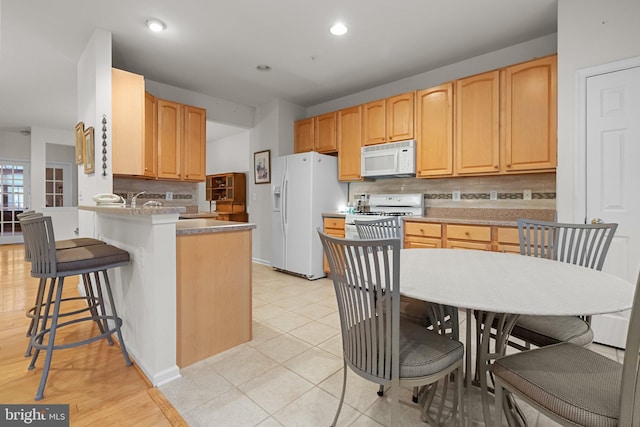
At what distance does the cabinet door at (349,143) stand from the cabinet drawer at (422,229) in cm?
107

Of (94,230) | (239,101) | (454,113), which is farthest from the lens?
(239,101)

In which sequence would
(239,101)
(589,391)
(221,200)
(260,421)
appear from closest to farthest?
(589,391) < (260,421) < (239,101) < (221,200)

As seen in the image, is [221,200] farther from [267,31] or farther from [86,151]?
[267,31]

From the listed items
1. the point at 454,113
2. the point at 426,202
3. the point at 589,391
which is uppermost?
the point at 454,113

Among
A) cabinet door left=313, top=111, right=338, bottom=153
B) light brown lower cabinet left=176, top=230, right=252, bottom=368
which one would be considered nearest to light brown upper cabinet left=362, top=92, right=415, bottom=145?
cabinet door left=313, top=111, right=338, bottom=153

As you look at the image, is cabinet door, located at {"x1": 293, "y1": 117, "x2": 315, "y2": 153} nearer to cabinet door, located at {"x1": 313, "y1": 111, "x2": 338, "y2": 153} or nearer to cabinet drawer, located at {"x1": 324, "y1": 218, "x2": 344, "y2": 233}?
cabinet door, located at {"x1": 313, "y1": 111, "x2": 338, "y2": 153}

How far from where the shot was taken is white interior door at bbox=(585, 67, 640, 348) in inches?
84.0

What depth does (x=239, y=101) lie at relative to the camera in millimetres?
4891

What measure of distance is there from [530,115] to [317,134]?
268cm

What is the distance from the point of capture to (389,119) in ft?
12.4

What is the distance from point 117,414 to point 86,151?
2.67 meters

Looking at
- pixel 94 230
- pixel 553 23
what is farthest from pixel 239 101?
pixel 553 23

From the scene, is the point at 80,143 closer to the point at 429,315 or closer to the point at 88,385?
the point at 88,385

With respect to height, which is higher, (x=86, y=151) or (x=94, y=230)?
(x=86, y=151)
